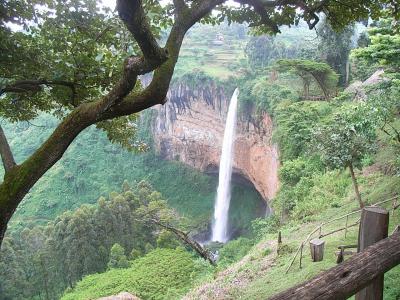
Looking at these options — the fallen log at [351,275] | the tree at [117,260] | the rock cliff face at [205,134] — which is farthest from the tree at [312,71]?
the fallen log at [351,275]

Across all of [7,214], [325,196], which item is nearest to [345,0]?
[7,214]

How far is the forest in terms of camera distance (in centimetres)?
352

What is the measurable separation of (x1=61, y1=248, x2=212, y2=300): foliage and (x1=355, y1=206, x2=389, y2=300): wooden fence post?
41.6 feet

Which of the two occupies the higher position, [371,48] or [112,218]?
[371,48]

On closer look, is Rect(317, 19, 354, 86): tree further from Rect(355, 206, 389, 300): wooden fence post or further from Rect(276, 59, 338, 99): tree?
Rect(355, 206, 389, 300): wooden fence post

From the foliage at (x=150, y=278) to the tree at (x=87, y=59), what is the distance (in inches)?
425

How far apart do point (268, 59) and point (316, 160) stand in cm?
2273

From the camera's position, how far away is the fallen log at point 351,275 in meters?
1.85

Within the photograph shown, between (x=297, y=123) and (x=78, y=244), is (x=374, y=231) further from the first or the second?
(x=78, y=244)

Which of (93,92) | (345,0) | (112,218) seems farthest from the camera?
(112,218)

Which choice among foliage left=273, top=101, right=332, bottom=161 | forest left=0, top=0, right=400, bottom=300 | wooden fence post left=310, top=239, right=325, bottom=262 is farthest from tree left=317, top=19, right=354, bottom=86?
wooden fence post left=310, top=239, right=325, bottom=262

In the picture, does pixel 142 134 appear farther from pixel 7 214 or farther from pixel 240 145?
pixel 7 214

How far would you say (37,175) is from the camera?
3.41 meters

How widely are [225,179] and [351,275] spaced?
30744 mm
